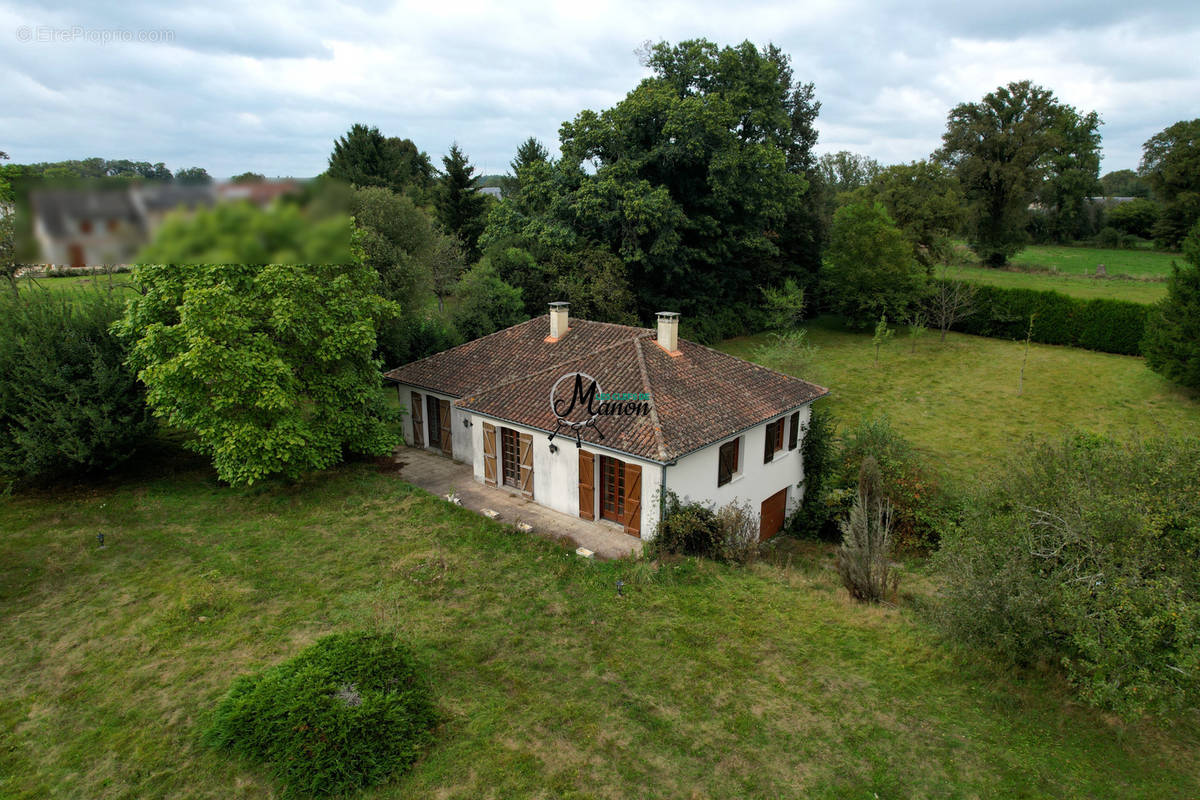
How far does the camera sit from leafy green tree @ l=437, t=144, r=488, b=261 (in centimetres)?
4728

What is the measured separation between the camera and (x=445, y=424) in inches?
842

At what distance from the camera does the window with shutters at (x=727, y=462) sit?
55.3 ft

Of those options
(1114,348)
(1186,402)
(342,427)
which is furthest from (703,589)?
(1114,348)

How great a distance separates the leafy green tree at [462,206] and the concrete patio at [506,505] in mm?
29367

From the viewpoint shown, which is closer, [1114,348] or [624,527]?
[624,527]

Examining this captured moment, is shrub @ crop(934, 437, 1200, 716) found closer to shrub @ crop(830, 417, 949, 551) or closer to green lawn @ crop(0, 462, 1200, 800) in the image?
green lawn @ crop(0, 462, 1200, 800)

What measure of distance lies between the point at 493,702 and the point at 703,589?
17.3ft

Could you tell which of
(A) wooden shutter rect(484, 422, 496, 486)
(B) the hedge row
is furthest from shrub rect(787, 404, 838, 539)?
Result: (B) the hedge row

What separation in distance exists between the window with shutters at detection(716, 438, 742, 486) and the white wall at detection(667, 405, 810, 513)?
11cm

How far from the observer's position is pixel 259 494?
17.9 m

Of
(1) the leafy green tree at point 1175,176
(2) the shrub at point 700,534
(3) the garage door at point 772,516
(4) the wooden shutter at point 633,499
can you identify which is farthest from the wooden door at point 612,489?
(1) the leafy green tree at point 1175,176

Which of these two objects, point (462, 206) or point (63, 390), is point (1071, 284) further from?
point (63, 390)

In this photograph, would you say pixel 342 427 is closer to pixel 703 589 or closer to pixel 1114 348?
pixel 703 589

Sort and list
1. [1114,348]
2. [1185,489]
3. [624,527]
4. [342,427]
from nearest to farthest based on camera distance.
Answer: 1. [1185,489]
2. [624,527]
3. [342,427]
4. [1114,348]
